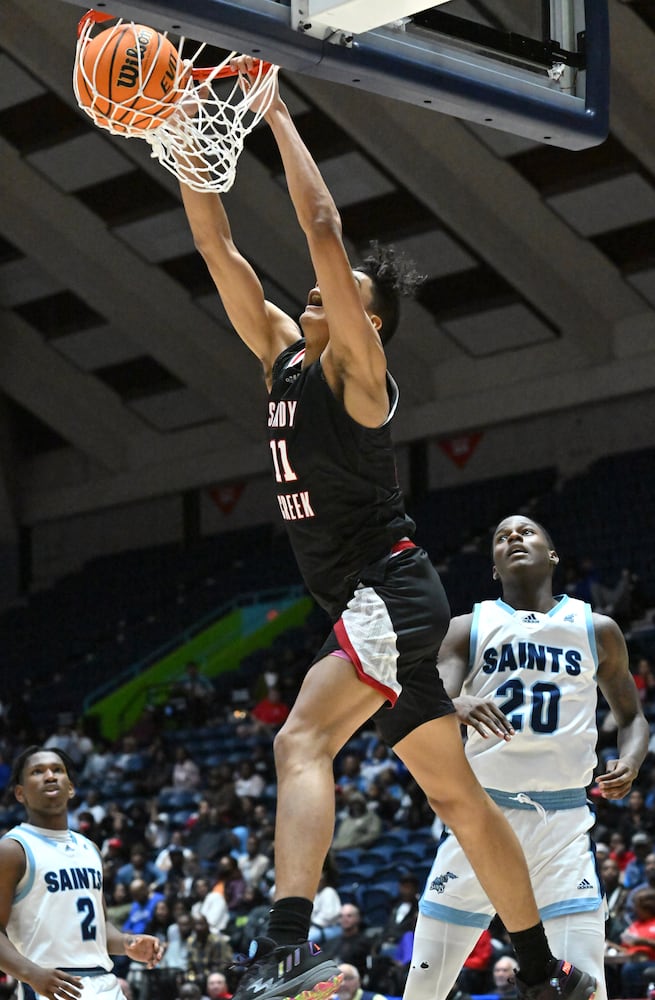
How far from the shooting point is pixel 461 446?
23.2 meters

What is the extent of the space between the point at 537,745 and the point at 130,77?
2.70 metres

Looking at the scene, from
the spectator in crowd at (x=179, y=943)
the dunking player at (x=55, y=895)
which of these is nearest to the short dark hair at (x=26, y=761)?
the dunking player at (x=55, y=895)

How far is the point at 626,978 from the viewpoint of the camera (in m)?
8.87

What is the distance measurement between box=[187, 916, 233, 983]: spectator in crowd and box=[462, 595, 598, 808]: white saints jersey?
693cm

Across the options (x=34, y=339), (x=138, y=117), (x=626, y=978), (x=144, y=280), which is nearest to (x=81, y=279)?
(x=144, y=280)

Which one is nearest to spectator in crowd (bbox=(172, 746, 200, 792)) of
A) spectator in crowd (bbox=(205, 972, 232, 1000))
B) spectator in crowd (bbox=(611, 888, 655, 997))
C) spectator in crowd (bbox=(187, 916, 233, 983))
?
spectator in crowd (bbox=(187, 916, 233, 983))

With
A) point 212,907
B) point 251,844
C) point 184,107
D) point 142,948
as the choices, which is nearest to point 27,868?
point 142,948

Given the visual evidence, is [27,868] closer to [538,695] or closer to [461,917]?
[461,917]

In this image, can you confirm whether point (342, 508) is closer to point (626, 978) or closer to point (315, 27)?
point (315, 27)

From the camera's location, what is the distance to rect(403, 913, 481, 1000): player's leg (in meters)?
5.15

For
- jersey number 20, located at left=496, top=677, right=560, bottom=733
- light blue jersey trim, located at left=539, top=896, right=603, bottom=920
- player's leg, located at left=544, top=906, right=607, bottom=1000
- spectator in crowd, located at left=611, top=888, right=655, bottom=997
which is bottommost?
spectator in crowd, located at left=611, top=888, right=655, bottom=997

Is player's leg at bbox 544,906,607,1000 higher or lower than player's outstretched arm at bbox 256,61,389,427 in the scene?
lower

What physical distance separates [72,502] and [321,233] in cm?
2329

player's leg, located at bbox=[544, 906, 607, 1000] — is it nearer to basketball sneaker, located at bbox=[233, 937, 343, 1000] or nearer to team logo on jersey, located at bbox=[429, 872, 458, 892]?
team logo on jersey, located at bbox=[429, 872, 458, 892]
